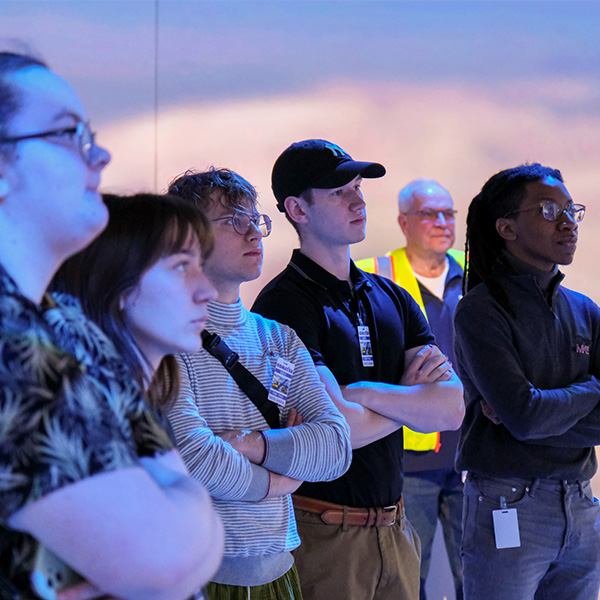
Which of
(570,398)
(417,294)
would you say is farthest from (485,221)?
(417,294)

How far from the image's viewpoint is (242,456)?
166cm

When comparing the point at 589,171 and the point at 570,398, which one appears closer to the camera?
the point at 570,398

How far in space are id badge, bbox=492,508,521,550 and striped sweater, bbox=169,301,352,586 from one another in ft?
2.51

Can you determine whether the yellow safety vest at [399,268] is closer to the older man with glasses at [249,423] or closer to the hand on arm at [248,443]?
the older man with glasses at [249,423]

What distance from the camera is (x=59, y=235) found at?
950 millimetres

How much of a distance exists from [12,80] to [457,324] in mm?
1855

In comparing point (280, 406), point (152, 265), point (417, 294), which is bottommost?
point (417, 294)

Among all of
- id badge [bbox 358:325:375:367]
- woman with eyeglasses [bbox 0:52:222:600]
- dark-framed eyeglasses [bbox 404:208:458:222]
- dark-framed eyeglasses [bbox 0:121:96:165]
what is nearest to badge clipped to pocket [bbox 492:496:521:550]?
id badge [bbox 358:325:375:367]

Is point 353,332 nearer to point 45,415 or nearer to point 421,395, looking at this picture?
point 421,395

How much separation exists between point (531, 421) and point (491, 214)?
80 centimetres

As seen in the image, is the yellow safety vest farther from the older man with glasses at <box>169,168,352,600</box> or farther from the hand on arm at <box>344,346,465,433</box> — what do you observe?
the older man with glasses at <box>169,168,352,600</box>

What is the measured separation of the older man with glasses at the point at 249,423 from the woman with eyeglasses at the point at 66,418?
0.68 meters

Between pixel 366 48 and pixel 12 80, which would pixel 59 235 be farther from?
pixel 366 48

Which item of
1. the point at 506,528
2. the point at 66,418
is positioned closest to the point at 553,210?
the point at 506,528
